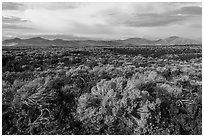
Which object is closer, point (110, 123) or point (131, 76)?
point (110, 123)

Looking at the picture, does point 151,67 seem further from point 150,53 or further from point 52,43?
point 52,43

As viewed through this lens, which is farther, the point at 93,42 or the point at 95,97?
the point at 93,42

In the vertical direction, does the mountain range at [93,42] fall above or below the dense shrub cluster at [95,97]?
above

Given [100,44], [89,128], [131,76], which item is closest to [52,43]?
[100,44]

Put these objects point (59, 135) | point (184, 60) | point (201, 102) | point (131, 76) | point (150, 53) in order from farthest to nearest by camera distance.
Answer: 1. point (150, 53)
2. point (184, 60)
3. point (131, 76)
4. point (201, 102)
5. point (59, 135)

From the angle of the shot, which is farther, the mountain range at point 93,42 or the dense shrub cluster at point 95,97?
the mountain range at point 93,42

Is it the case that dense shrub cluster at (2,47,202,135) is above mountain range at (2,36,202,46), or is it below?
below

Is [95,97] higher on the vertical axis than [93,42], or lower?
lower

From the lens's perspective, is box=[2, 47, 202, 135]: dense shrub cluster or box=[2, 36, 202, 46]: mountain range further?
box=[2, 36, 202, 46]: mountain range
